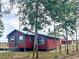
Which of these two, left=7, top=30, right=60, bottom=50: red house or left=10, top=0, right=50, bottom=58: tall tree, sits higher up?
left=10, top=0, right=50, bottom=58: tall tree

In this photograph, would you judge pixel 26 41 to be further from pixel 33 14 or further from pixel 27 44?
pixel 33 14

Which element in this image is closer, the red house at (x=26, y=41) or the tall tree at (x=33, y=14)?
the tall tree at (x=33, y=14)

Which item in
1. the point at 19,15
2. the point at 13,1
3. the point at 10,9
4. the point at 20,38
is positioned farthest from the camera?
the point at 20,38

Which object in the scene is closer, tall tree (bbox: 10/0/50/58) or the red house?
tall tree (bbox: 10/0/50/58)

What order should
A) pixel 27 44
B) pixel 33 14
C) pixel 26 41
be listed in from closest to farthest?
pixel 33 14 → pixel 26 41 → pixel 27 44

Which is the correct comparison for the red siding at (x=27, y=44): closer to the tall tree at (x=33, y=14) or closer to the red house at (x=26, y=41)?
the red house at (x=26, y=41)

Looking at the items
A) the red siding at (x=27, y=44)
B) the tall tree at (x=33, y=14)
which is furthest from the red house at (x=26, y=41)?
the tall tree at (x=33, y=14)

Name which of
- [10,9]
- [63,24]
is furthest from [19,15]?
[63,24]

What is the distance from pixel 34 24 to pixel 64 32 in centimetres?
915

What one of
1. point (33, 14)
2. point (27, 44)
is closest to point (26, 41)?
point (27, 44)

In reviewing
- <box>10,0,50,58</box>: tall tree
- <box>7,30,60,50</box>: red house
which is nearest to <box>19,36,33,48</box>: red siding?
<box>7,30,60,50</box>: red house

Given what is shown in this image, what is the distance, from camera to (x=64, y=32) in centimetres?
3494

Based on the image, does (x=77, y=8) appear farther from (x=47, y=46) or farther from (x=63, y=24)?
(x=47, y=46)

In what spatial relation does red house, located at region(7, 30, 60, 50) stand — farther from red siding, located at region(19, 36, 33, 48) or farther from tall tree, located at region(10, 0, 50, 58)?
tall tree, located at region(10, 0, 50, 58)
